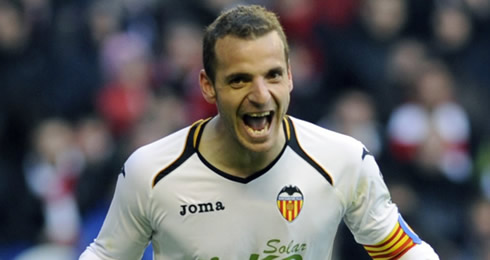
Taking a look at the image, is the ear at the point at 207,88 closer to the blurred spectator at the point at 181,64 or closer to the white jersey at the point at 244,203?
the white jersey at the point at 244,203

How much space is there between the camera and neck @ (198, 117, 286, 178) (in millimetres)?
5109

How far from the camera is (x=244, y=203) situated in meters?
5.09

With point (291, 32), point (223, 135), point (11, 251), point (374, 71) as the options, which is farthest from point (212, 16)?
point (223, 135)

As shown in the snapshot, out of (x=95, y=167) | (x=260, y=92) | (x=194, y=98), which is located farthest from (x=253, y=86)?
(x=194, y=98)

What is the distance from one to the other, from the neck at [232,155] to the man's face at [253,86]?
0.16m

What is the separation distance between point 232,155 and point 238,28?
Result: 588 millimetres

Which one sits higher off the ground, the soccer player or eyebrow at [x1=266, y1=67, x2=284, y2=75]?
eyebrow at [x1=266, y1=67, x2=284, y2=75]

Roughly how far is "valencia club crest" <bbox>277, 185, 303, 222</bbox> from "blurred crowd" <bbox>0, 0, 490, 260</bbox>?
3587 millimetres

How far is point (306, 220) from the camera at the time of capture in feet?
16.8

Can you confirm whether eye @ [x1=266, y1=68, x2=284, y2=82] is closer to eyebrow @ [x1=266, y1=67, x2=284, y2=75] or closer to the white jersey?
eyebrow @ [x1=266, y1=67, x2=284, y2=75]

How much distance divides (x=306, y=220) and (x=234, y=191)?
332 millimetres

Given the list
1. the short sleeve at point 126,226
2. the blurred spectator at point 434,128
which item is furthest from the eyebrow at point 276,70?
the blurred spectator at point 434,128

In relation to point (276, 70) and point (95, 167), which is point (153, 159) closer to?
point (276, 70)

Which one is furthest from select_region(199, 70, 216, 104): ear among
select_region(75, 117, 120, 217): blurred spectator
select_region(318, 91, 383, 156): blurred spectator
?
select_region(318, 91, 383, 156): blurred spectator
